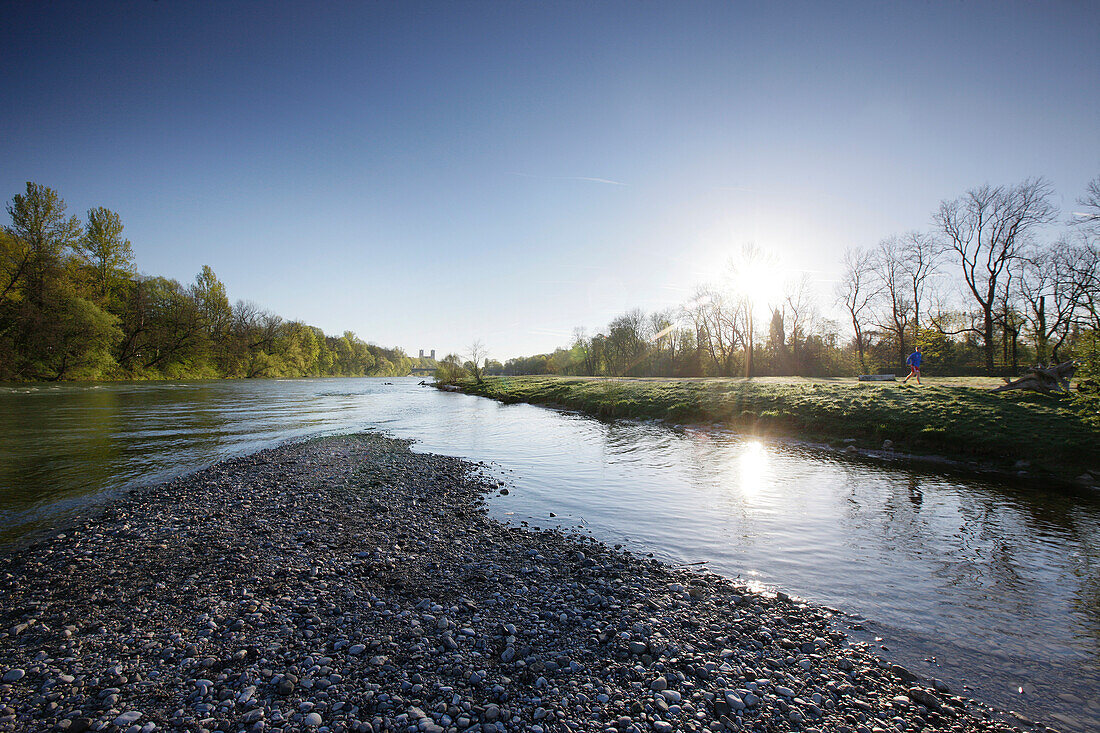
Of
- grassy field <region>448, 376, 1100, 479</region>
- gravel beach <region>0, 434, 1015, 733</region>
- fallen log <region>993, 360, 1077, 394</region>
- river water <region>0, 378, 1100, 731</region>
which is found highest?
fallen log <region>993, 360, 1077, 394</region>

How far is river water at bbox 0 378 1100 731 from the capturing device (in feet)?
15.8

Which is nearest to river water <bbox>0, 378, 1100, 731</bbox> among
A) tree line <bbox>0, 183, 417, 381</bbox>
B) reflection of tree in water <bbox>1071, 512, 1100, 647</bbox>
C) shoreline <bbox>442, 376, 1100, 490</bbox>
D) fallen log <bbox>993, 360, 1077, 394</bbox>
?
reflection of tree in water <bbox>1071, 512, 1100, 647</bbox>

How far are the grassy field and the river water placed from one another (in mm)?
2334

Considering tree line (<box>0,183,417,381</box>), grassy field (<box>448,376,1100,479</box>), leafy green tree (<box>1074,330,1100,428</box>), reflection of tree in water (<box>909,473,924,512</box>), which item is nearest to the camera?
reflection of tree in water (<box>909,473,924,512</box>)

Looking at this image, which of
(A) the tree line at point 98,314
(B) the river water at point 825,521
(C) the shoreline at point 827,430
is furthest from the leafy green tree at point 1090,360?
(A) the tree line at point 98,314

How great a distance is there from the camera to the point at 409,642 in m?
4.59

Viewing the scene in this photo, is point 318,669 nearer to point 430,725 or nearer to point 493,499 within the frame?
point 430,725

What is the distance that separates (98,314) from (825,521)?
2881 inches

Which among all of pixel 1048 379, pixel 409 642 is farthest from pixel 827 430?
pixel 409 642

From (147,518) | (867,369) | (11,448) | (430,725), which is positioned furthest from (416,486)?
(867,369)

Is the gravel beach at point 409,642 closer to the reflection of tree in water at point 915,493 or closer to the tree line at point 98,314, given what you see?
the reflection of tree in water at point 915,493

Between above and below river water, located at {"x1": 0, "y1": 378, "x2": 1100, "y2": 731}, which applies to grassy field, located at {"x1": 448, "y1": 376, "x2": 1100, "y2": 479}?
above

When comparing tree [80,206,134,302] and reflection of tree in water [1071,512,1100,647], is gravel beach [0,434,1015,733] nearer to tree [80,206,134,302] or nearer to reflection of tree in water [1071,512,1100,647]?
reflection of tree in water [1071,512,1100,647]

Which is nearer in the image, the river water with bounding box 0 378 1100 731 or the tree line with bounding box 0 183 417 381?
the river water with bounding box 0 378 1100 731
